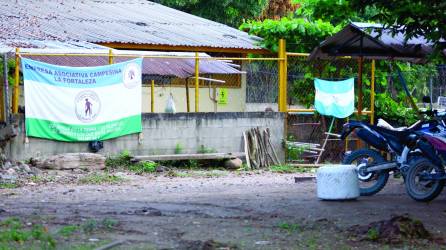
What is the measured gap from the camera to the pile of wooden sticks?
702 inches

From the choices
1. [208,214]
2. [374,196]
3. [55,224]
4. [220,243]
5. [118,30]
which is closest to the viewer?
[220,243]

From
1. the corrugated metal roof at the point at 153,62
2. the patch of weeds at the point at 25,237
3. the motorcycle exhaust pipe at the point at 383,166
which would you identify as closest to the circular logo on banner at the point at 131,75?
the corrugated metal roof at the point at 153,62

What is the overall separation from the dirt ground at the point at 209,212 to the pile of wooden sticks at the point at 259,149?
2962mm

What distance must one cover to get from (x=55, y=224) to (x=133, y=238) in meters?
1.26

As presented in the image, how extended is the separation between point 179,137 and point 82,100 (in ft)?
7.22

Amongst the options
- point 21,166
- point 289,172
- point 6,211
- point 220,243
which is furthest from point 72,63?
point 220,243

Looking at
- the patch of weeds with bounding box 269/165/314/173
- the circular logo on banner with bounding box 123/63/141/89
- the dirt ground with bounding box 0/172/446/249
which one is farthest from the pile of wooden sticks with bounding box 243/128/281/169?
the dirt ground with bounding box 0/172/446/249

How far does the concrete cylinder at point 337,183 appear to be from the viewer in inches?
454

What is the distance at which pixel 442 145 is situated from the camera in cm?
1130

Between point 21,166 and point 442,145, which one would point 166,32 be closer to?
point 21,166

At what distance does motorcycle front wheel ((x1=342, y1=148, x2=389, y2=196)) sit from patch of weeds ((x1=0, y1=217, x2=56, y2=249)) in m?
5.21

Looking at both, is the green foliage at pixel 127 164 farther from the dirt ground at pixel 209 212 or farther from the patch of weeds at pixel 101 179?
the dirt ground at pixel 209 212

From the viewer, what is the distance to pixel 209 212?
1046 centimetres

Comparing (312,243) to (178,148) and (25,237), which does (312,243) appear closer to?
(25,237)
